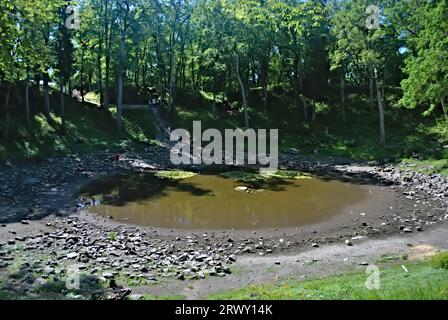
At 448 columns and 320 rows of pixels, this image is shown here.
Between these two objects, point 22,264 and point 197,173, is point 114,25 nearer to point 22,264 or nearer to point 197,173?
point 197,173

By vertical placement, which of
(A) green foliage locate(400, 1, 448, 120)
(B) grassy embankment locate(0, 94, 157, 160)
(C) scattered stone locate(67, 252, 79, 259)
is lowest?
(C) scattered stone locate(67, 252, 79, 259)

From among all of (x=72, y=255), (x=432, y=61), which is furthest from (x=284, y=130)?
(x=72, y=255)

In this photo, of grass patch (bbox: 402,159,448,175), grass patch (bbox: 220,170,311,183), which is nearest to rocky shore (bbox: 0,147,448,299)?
grass patch (bbox: 402,159,448,175)

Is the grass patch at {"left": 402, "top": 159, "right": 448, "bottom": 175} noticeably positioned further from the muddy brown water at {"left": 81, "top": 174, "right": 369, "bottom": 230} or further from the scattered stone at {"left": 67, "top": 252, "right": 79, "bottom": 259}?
the scattered stone at {"left": 67, "top": 252, "right": 79, "bottom": 259}

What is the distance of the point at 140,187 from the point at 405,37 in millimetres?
31645

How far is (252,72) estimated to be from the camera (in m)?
57.4

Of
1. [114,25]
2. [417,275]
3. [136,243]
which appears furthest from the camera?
[114,25]

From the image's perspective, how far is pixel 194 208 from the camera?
2119cm

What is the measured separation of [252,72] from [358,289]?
5048cm

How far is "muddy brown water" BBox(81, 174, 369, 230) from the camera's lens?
62.5 ft

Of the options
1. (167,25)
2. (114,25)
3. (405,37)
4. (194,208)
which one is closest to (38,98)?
(114,25)

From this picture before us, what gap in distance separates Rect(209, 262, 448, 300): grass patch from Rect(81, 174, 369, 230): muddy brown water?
672 cm

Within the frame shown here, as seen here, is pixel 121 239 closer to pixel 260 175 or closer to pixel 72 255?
pixel 72 255

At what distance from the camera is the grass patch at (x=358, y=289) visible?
26.5 feet
